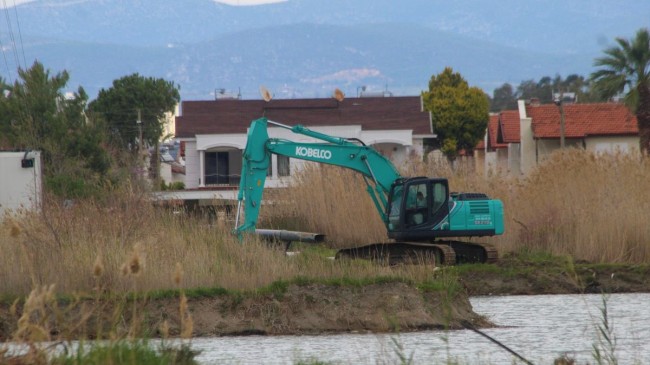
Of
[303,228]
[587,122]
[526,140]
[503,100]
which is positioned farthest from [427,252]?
[503,100]

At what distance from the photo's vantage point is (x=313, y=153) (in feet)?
82.8

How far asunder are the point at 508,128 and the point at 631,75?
2167 centimetres

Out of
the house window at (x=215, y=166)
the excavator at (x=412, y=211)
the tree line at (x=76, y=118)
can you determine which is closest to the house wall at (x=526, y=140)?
the tree line at (x=76, y=118)

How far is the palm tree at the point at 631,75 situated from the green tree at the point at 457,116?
26.9 m

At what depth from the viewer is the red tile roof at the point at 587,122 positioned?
207 feet

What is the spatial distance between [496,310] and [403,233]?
489cm

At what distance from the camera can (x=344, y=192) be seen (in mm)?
30047

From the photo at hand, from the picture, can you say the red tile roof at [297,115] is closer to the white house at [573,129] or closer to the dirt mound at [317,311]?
the white house at [573,129]

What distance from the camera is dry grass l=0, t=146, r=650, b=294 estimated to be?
16.9 m

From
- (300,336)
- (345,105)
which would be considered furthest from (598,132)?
(300,336)

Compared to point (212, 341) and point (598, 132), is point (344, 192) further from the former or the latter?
point (598, 132)

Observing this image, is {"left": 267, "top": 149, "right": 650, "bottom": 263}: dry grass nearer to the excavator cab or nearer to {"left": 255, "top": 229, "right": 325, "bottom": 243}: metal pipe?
{"left": 255, "top": 229, "right": 325, "bottom": 243}: metal pipe

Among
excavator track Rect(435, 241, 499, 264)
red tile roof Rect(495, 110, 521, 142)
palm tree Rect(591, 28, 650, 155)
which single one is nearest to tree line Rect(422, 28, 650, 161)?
palm tree Rect(591, 28, 650, 155)

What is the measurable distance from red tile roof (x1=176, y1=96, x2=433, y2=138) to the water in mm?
41226
